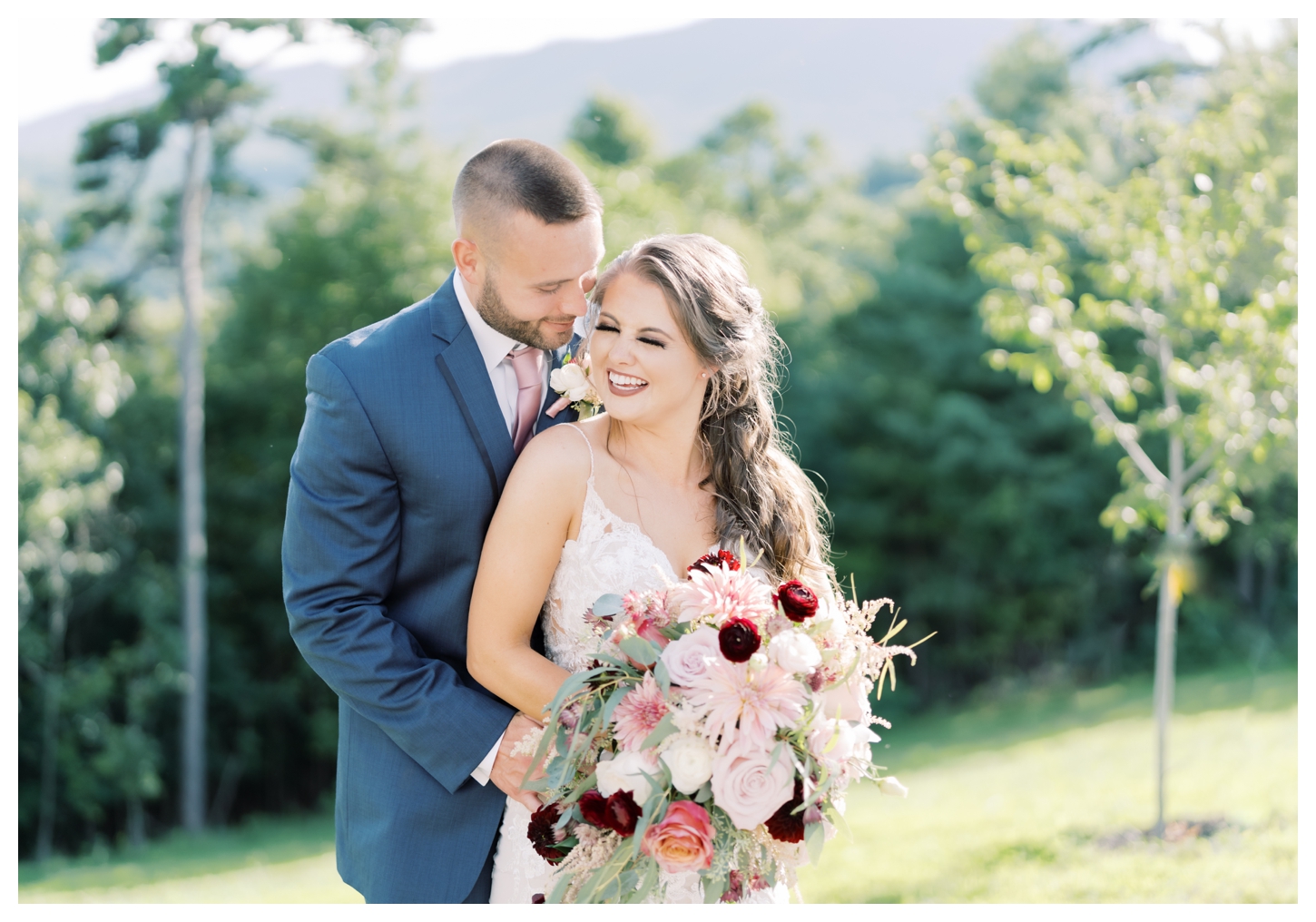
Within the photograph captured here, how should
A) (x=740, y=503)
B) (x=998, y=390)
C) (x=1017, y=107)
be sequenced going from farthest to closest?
(x=1017, y=107) → (x=998, y=390) → (x=740, y=503)

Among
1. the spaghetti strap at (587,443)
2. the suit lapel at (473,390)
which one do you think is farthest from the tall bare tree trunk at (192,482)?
the spaghetti strap at (587,443)

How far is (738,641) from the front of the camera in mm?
2162

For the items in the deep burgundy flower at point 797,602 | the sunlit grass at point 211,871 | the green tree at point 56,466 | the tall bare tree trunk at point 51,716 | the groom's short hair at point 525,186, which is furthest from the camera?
the tall bare tree trunk at point 51,716

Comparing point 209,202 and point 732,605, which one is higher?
point 209,202

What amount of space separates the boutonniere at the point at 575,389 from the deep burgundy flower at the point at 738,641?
82 centimetres

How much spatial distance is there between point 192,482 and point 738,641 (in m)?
14.7

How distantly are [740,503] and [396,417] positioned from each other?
95cm

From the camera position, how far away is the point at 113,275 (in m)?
Answer: 15.0

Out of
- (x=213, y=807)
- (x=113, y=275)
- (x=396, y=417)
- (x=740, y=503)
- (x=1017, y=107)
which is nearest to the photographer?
(x=396, y=417)

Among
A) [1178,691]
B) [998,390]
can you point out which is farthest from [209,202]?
[1178,691]

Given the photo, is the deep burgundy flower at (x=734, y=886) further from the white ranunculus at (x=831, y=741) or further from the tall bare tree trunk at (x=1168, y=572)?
the tall bare tree trunk at (x=1168, y=572)

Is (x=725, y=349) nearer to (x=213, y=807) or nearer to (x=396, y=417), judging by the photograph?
(x=396, y=417)

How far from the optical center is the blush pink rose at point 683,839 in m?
2.17

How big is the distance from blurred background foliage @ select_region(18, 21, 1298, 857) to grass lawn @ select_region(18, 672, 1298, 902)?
1.88 m
